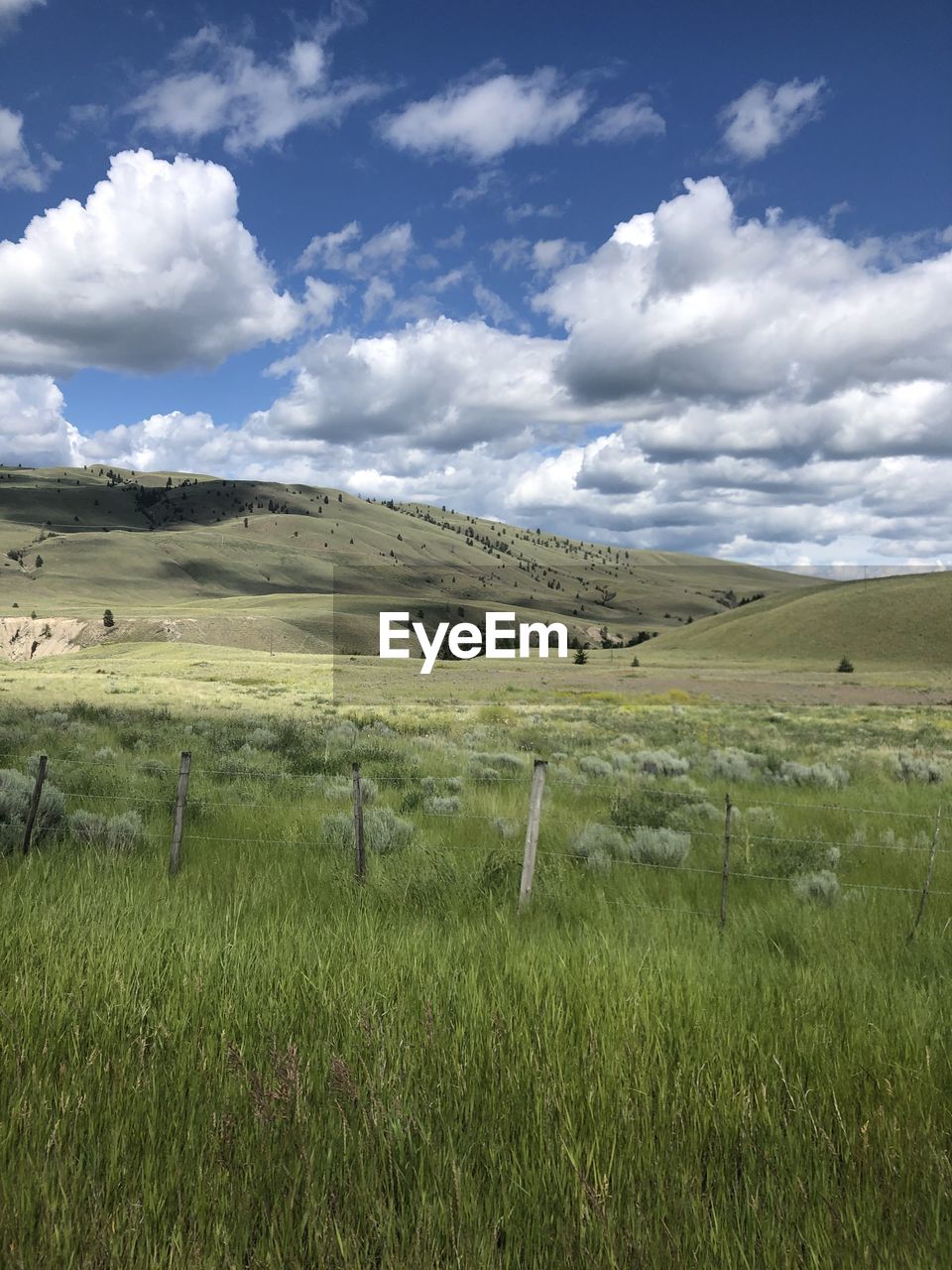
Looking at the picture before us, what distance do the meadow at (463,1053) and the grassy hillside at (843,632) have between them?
11285 centimetres

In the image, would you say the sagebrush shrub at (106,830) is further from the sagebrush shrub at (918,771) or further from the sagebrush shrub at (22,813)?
the sagebrush shrub at (918,771)

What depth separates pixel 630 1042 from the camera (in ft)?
13.0

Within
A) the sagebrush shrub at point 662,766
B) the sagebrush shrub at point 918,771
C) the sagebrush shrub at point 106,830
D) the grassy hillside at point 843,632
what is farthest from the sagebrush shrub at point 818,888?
the grassy hillside at point 843,632

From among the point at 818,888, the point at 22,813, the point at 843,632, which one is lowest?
the point at 818,888

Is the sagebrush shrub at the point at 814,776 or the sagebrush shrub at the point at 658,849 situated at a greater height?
the sagebrush shrub at the point at 658,849

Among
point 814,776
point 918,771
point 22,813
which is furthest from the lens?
point 918,771

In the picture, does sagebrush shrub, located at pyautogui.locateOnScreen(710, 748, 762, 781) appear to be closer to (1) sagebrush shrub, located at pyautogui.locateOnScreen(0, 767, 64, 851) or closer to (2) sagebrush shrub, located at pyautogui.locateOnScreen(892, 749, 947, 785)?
(2) sagebrush shrub, located at pyautogui.locateOnScreen(892, 749, 947, 785)

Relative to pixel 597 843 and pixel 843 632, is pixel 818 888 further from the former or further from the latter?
pixel 843 632

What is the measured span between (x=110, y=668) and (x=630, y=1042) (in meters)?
75.8

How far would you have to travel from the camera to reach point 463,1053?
3.82m

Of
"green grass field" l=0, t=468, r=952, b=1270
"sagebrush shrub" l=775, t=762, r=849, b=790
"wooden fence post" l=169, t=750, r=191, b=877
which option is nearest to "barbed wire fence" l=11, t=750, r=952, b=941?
"wooden fence post" l=169, t=750, r=191, b=877

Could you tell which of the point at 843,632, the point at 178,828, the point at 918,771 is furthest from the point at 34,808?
the point at 843,632

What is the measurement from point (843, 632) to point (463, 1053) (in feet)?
468

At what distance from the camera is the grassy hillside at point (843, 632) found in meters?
121
